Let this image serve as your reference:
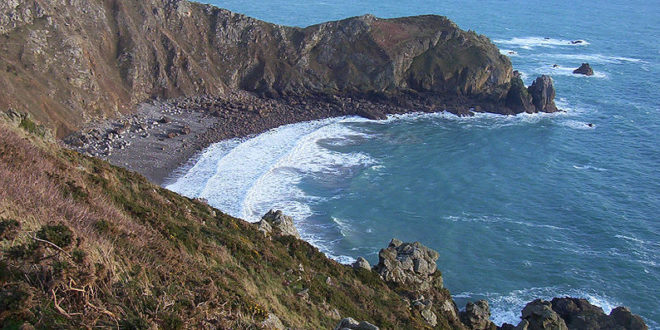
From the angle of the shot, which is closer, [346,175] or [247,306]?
[247,306]

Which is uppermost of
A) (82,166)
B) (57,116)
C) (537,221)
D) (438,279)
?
(82,166)

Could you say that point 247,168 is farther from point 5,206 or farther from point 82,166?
point 5,206

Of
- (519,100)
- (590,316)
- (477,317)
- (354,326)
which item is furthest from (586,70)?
(354,326)

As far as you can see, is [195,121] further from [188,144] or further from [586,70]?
[586,70]

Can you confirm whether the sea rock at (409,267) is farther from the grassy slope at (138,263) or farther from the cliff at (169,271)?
the grassy slope at (138,263)

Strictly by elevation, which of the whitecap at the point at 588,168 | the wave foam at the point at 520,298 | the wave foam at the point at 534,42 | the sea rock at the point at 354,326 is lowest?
the wave foam at the point at 520,298

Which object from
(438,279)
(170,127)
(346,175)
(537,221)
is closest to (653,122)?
(537,221)

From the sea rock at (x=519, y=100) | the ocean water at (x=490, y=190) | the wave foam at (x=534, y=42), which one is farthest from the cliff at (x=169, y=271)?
the wave foam at (x=534, y=42)
